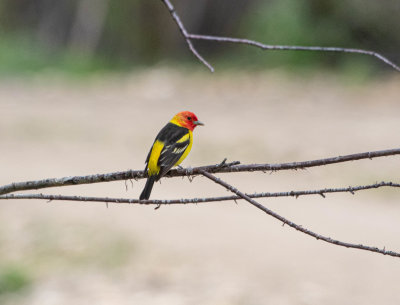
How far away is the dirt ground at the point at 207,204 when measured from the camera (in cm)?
855

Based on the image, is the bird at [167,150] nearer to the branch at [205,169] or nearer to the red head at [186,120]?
the red head at [186,120]

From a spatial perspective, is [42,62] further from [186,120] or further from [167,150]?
[167,150]

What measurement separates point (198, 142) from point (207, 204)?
3.29 metres

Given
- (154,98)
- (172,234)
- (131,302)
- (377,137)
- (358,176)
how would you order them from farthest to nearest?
1. (154,98)
2. (377,137)
3. (358,176)
4. (172,234)
5. (131,302)

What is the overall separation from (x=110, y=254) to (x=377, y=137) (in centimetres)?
641

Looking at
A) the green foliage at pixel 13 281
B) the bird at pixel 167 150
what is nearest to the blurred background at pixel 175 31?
the green foliage at pixel 13 281

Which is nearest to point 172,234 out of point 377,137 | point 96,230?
point 96,230

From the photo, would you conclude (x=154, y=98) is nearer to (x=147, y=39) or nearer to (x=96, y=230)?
(x=147, y=39)

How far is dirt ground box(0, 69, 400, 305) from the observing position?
337 inches

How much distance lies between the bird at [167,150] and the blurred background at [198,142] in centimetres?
124

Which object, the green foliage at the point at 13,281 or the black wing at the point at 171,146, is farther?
the green foliage at the point at 13,281

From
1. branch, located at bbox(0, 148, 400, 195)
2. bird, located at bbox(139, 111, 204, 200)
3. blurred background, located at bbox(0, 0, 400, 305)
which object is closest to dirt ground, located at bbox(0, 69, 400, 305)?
blurred background, located at bbox(0, 0, 400, 305)

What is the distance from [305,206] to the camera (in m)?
11.3

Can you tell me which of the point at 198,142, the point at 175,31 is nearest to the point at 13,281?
the point at 198,142
